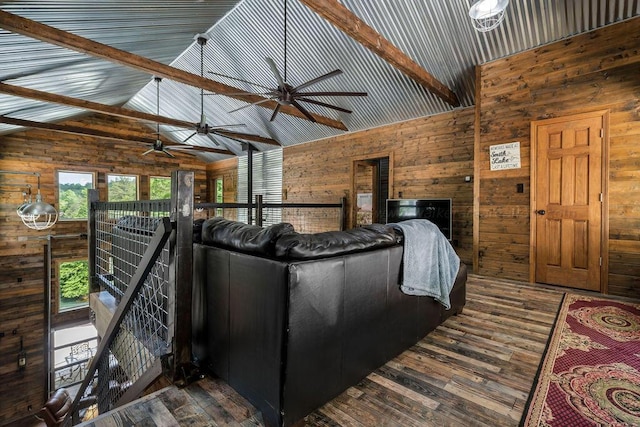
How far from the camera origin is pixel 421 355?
210cm

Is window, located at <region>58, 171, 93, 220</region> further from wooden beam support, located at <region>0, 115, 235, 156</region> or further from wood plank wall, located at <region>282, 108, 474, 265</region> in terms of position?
wood plank wall, located at <region>282, 108, 474, 265</region>

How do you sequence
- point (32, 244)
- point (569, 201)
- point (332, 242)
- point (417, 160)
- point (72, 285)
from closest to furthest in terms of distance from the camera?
point (332, 242)
point (569, 201)
point (417, 160)
point (32, 244)
point (72, 285)

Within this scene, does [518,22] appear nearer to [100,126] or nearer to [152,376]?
[152,376]

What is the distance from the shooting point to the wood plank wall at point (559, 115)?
10.9 feet

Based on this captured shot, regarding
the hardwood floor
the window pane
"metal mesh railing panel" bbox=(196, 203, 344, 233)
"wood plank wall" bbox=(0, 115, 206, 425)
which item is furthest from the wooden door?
"wood plank wall" bbox=(0, 115, 206, 425)

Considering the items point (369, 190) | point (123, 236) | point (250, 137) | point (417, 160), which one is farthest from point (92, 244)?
point (369, 190)

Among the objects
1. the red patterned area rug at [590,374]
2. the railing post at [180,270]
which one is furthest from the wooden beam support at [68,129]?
the red patterned area rug at [590,374]

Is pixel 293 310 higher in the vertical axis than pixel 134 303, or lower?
higher

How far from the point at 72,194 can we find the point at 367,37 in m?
9.50

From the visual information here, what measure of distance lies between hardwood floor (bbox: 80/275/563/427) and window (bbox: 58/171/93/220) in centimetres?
907

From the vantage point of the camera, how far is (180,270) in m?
1.78

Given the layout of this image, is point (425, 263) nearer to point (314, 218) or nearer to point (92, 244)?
point (92, 244)

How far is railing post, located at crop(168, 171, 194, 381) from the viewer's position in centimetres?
178

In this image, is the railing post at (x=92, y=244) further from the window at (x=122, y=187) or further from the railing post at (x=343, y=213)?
the window at (x=122, y=187)
